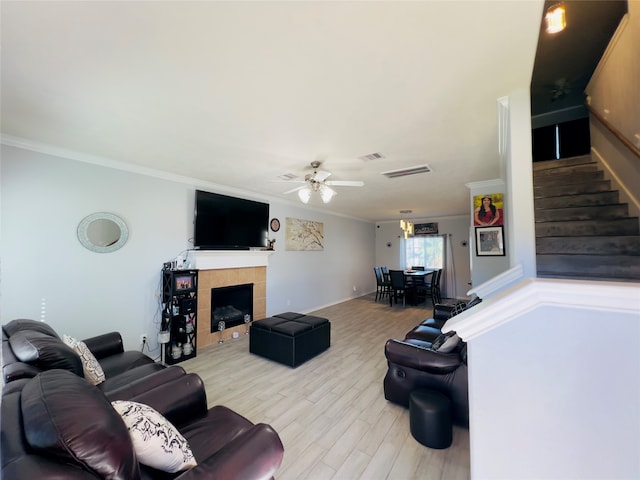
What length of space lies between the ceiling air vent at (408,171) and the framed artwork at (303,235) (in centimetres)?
265

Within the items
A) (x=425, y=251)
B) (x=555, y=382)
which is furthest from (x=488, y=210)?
(x=425, y=251)

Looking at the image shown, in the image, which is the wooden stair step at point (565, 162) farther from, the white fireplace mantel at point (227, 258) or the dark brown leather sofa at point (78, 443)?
the dark brown leather sofa at point (78, 443)

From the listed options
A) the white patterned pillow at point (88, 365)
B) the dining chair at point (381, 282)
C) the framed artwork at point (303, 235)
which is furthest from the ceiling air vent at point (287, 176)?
the dining chair at point (381, 282)

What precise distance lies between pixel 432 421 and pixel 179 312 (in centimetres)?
311

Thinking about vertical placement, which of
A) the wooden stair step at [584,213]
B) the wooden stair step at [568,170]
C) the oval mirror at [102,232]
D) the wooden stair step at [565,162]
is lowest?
the oval mirror at [102,232]

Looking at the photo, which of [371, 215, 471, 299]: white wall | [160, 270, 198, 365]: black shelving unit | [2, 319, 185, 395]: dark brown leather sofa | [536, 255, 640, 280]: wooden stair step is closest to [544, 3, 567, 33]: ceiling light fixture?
[536, 255, 640, 280]: wooden stair step

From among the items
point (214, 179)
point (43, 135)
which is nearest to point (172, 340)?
point (214, 179)

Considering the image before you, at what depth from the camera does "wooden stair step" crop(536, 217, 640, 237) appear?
2566mm

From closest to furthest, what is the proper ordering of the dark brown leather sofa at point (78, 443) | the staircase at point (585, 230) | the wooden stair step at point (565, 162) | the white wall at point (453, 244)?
the dark brown leather sofa at point (78, 443) < the staircase at point (585, 230) < the wooden stair step at point (565, 162) < the white wall at point (453, 244)

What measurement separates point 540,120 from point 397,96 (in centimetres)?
527

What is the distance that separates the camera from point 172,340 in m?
3.36

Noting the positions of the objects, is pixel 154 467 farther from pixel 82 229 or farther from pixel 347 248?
pixel 347 248

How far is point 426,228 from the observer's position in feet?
27.2

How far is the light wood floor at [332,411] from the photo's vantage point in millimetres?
1745
